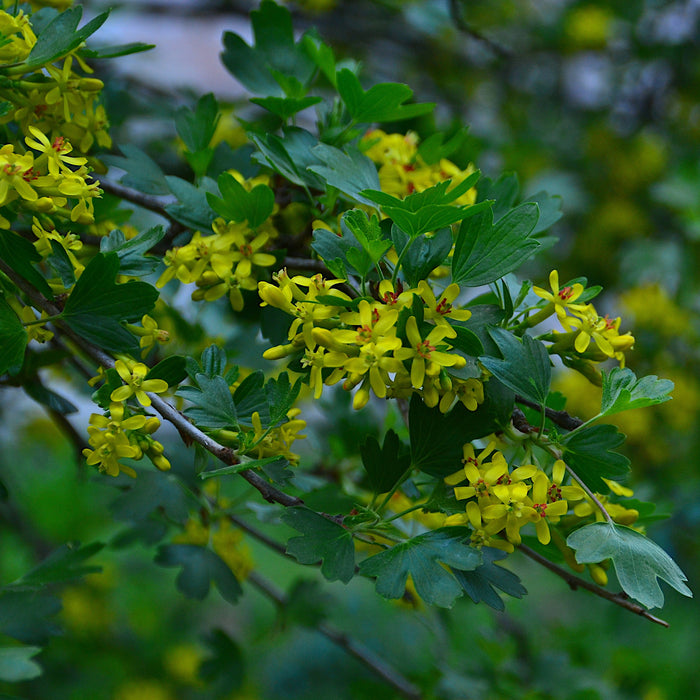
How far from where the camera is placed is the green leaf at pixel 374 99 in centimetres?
76

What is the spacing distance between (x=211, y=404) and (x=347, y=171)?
0.80 ft

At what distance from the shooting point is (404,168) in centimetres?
82

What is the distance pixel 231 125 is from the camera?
1.50 meters

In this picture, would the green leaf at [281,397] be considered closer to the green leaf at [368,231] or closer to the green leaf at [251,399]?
the green leaf at [251,399]

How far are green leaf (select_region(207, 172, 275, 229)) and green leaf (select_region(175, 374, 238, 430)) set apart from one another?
166 millimetres

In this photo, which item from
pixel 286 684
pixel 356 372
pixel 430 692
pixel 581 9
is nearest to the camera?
pixel 356 372

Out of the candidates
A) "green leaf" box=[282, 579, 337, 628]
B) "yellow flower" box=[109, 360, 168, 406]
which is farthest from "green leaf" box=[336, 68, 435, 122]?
"green leaf" box=[282, 579, 337, 628]

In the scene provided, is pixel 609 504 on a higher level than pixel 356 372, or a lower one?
lower

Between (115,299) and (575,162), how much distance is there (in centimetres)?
171

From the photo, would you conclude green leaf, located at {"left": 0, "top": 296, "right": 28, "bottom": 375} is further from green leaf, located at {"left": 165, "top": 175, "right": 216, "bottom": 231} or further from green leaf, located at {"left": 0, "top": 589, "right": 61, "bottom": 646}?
green leaf, located at {"left": 0, "top": 589, "right": 61, "bottom": 646}

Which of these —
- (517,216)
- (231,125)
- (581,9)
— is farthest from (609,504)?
(581,9)

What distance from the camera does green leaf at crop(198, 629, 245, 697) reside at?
1188mm

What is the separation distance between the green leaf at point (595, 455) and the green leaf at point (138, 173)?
1.60 feet

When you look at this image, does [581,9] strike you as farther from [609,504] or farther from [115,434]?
[115,434]
